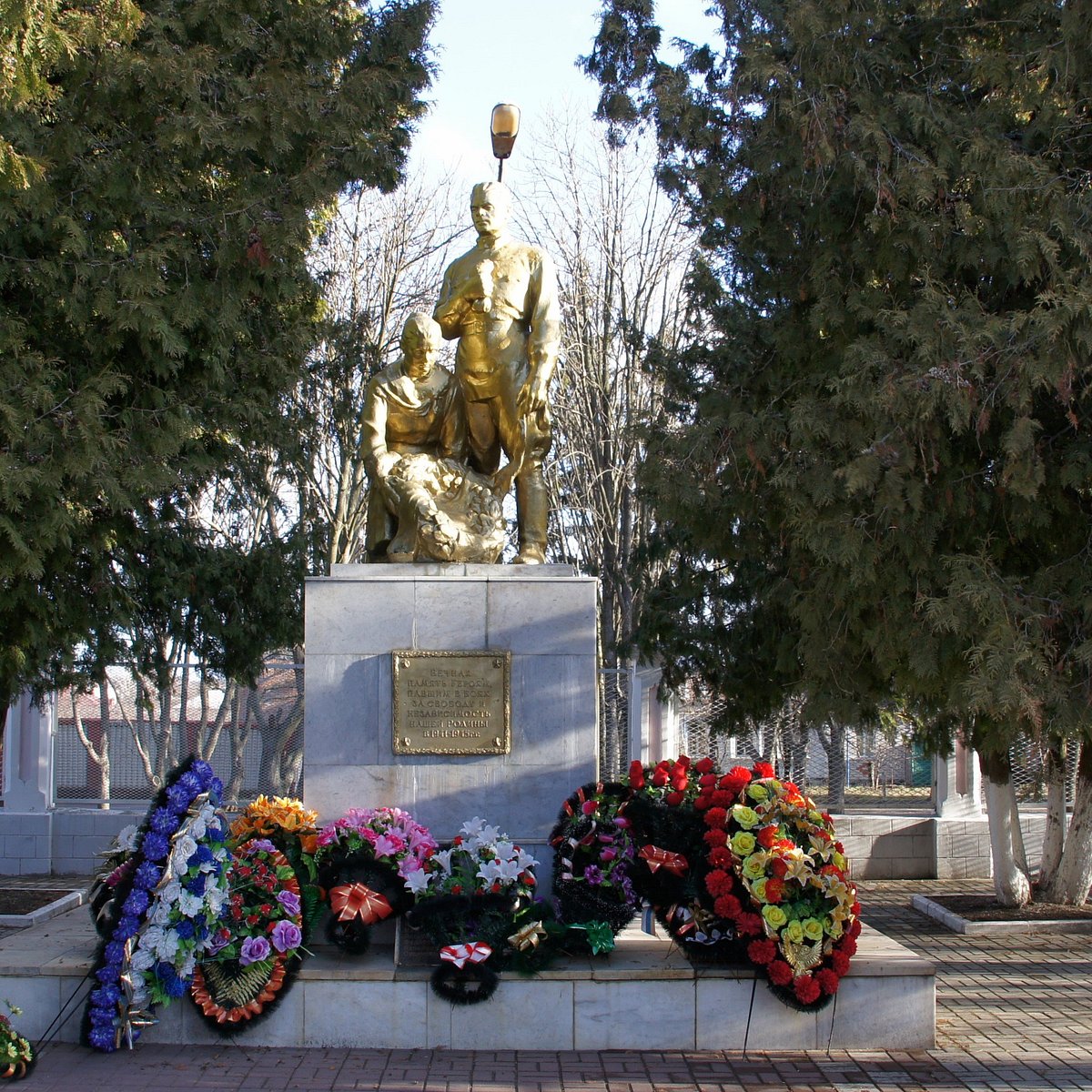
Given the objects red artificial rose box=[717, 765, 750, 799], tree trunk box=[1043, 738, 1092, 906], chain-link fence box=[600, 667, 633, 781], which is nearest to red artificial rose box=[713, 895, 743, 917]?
red artificial rose box=[717, 765, 750, 799]

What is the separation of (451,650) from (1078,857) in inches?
235

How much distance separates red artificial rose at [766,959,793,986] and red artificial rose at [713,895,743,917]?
0.78 ft

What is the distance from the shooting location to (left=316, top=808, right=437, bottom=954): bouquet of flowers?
550 cm

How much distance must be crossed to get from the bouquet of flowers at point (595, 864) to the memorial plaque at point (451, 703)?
0.62m

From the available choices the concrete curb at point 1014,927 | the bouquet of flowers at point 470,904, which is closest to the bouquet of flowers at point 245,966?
the bouquet of flowers at point 470,904

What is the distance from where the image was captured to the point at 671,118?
9.01 m

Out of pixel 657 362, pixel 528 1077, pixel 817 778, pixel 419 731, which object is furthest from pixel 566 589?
pixel 817 778

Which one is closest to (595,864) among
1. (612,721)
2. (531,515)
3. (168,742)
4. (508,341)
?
(531,515)

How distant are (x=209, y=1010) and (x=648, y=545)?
6.83 meters

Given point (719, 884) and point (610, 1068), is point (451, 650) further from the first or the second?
point (610, 1068)

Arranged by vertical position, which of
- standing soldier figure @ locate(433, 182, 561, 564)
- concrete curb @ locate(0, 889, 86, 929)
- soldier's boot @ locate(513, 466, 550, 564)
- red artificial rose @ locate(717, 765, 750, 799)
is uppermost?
standing soldier figure @ locate(433, 182, 561, 564)

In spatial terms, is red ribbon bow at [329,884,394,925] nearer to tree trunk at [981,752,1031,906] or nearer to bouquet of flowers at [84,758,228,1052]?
bouquet of flowers at [84,758,228,1052]

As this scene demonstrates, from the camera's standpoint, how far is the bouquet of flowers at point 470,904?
5.34 metres

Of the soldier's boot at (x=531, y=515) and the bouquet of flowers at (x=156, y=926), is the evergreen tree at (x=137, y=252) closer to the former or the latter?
the soldier's boot at (x=531, y=515)
